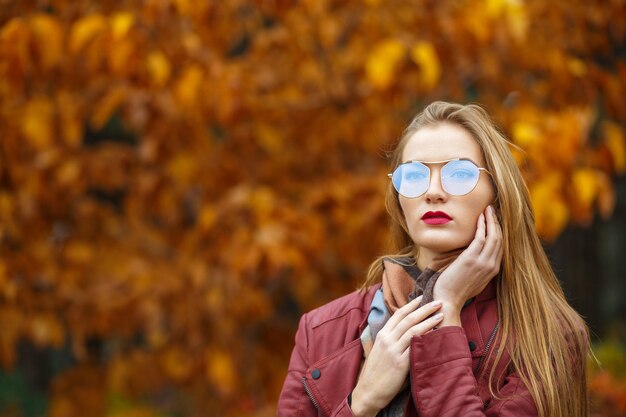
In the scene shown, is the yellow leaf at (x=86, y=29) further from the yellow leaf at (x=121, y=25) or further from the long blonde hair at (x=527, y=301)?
the long blonde hair at (x=527, y=301)

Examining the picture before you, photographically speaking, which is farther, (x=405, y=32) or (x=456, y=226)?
(x=405, y=32)

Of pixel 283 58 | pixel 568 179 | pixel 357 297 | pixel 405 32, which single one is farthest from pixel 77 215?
pixel 357 297

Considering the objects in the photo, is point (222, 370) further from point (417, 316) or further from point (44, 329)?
point (417, 316)

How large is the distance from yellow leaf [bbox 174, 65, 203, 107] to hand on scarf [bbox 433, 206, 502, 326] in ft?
8.70

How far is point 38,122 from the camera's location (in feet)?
14.6

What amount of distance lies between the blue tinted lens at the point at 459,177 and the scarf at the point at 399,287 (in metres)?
0.15

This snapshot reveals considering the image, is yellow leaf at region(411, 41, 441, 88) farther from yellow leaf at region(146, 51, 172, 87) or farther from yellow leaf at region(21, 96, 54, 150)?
yellow leaf at region(21, 96, 54, 150)

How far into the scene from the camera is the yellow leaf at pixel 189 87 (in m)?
4.18

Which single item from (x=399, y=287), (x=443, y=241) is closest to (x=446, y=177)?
(x=443, y=241)

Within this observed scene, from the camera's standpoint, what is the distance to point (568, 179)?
3752 millimetres

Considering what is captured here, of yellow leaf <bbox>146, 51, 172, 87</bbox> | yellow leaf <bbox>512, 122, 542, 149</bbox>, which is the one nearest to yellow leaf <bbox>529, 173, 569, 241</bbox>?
yellow leaf <bbox>512, 122, 542, 149</bbox>

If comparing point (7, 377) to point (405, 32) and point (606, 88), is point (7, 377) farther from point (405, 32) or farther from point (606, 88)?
point (606, 88)

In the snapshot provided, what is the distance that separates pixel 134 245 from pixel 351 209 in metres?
1.70

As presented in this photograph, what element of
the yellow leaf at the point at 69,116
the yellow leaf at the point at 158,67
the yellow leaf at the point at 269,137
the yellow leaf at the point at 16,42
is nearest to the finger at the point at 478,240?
the yellow leaf at the point at 158,67
